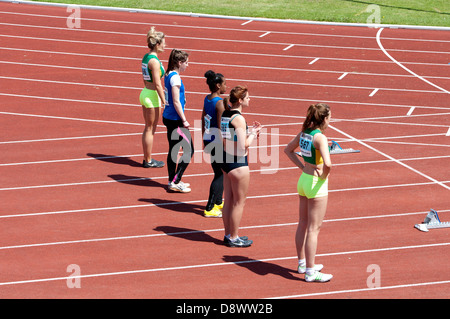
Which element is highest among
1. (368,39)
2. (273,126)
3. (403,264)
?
(368,39)

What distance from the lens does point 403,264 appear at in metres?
8.70

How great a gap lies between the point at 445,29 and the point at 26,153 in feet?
50.0

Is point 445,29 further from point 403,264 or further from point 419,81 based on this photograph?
point 403,264

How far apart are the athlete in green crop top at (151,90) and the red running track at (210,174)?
445mm

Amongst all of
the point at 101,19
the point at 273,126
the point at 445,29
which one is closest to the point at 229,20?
the point at 101,19

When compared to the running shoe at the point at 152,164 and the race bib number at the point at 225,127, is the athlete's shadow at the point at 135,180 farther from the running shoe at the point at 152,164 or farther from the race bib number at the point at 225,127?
the race bib number at the point at 225,127

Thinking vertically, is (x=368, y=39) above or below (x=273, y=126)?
above

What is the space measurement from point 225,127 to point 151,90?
11.0ft

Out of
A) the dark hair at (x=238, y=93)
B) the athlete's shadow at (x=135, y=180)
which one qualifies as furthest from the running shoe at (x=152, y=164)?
the dark hair at (x=238, y=93)

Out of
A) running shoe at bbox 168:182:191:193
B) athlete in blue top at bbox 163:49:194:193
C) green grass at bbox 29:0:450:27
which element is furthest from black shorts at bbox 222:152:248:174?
green grass at bbox 29:0:450:27

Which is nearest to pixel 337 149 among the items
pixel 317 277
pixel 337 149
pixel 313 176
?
pixel 337 149

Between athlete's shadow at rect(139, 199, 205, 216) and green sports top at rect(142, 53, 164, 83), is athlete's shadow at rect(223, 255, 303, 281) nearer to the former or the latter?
athlete's shadow at rect(139, 199, 205, 216)

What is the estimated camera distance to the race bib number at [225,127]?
28.0 ft

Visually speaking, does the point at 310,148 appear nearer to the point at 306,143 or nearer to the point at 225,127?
the point at 306,143
